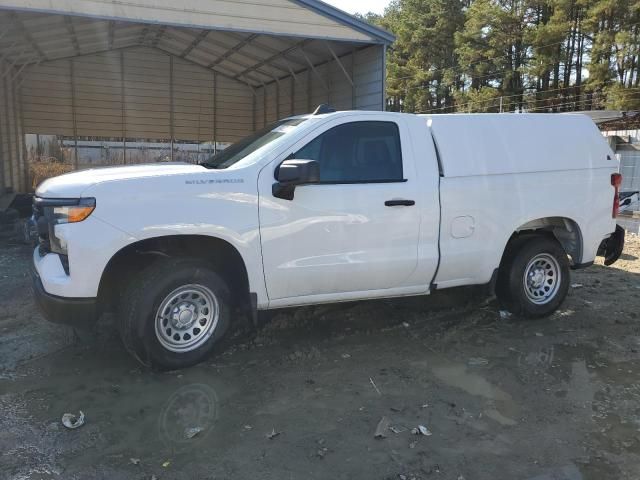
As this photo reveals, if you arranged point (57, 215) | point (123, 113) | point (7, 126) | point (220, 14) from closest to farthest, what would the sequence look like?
1. point (57, 215)
2. point (220, 14)
3. point (7, 126)
4. point (123, 113)

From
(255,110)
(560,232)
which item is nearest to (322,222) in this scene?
(560,232)

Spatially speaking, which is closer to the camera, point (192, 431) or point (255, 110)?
point (192, 431)

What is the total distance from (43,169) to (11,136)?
272cm

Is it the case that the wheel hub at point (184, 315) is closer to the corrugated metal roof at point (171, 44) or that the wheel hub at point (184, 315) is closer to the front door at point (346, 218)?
the front door at point (346, 218)

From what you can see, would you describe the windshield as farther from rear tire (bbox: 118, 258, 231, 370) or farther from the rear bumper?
the rear bumper

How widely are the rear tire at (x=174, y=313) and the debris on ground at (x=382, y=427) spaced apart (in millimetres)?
1526

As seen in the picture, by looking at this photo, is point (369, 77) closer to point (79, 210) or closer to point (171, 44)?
point (171, 44)

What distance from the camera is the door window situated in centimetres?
470

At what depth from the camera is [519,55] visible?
43156 millimetres

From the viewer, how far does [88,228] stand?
3.96m

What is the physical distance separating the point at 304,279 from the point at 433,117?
199cm

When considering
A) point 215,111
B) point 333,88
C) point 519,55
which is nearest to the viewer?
point 333,88

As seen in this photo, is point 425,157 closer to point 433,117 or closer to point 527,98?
point 433,117

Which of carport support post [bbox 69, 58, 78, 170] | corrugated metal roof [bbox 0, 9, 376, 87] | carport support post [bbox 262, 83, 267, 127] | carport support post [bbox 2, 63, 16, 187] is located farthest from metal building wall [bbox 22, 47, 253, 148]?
carport support post [bbox 2, 63, 16, 187]
